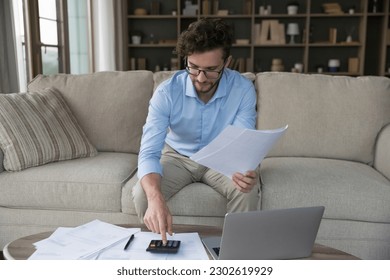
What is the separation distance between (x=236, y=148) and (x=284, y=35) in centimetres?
391

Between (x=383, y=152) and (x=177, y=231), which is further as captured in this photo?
(x=383, y=152)

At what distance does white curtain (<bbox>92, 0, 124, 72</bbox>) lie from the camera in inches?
169

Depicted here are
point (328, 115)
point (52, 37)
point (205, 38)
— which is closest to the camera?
point (205, 38)

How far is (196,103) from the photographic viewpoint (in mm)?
1627

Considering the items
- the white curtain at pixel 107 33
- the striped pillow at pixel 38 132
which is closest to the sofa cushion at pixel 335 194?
the striped pillow at pixel 38 132

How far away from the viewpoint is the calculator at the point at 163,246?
967mm

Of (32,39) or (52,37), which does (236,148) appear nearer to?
(32,39)

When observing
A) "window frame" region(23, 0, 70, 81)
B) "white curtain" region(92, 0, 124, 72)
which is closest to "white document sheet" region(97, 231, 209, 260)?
"window frame" region(23, 0, 70, 81)

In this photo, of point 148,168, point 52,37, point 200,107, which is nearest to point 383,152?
point 200,107

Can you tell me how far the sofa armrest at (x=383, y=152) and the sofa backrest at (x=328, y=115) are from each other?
0.03 metres

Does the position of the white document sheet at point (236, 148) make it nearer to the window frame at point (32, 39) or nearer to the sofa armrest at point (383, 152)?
the sofa armrest at point (383, 152)

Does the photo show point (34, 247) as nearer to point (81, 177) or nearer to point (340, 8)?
point (81, 177)

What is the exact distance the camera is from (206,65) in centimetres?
141
